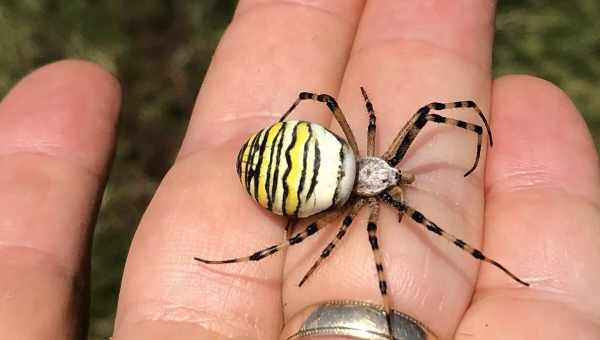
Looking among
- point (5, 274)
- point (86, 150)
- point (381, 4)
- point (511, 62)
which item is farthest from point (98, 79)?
point (511, 62)

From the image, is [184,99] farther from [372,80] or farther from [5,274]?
[5,274]

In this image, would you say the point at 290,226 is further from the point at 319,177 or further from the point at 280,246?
the point at 319,177

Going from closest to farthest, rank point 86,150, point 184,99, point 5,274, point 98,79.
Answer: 1. point 5,274
2. point 86,150
3. point 98,79
4. point 184,99

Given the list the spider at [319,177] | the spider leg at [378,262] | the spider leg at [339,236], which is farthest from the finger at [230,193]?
the spider leg at [378,262]

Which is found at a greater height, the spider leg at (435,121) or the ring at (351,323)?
the spider leg at (435,121)

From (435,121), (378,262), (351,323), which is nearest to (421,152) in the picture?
(435,121)

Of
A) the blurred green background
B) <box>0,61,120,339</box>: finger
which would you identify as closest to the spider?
<box>0,61,120,339</box>: finger

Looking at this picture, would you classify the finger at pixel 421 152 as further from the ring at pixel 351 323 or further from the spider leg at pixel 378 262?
the ring at pixel 351 323

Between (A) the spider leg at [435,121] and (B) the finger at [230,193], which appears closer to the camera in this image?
(B) the finger at [230,193]
